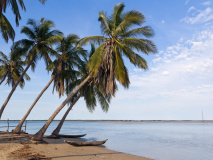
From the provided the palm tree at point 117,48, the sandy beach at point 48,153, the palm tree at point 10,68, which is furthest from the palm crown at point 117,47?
the palm tree at point 10,68

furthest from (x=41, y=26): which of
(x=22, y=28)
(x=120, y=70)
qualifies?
(x=120, y=70)

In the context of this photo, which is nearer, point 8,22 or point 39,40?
point 8,22

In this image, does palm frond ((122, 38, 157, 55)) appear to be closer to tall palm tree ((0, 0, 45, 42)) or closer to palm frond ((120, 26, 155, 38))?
palm frond ((120, 26, 155, 38))

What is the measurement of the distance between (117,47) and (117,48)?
75mm

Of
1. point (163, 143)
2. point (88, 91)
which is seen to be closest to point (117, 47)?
point (88, 91)

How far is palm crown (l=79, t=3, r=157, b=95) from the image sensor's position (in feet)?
43.9

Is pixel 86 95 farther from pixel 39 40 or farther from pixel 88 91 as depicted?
pixel 39 40

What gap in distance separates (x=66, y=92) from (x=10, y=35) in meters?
8.21

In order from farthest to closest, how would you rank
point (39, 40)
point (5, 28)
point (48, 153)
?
point (39, 40)
point (5, 28)
point (48, 153)

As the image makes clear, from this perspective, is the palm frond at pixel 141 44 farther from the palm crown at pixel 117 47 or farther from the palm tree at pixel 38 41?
the palm tree at pixel 38 41

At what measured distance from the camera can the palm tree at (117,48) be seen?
13.4 metres

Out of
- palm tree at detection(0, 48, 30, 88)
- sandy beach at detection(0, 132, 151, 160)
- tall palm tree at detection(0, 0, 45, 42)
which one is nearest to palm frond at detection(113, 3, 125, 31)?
tall palm tree at detection(0, 0, 45, 42)

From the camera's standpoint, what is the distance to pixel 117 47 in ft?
44.8

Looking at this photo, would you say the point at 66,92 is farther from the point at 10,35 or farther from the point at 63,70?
the point at 10,35
